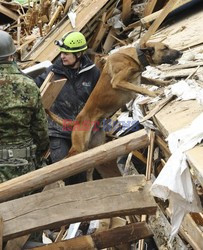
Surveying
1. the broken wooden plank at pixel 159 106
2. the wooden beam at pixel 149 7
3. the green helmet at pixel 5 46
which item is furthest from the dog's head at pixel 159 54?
the wooden beam at pixel 149 7

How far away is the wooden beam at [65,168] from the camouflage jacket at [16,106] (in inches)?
31.9

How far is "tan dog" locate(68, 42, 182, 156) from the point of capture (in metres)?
5.72

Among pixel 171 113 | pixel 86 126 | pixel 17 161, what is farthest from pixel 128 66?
pixel 17 161

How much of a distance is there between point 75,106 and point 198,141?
11.3ft

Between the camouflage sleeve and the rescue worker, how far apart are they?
1694mm

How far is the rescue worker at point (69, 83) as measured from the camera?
6.16 m

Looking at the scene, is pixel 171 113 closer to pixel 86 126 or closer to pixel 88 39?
pixel 86 126

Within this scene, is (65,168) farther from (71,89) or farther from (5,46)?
(71,89)

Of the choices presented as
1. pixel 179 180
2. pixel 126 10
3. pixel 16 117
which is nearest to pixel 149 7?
pixel 126 10

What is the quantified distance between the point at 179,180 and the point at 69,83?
141 inches

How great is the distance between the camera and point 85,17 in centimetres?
953

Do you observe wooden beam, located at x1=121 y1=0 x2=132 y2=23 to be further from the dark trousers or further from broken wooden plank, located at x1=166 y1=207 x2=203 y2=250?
broken wooden plank, located at x1=166 y1=207 x2=203 y2=250

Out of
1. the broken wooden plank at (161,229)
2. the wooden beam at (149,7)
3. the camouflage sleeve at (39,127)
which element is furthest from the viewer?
the wooden beam at (149,7)

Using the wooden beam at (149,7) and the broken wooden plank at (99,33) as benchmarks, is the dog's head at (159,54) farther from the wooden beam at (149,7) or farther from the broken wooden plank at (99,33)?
the broken wooden plank at (99,33)
